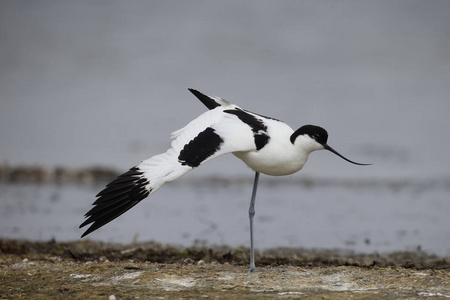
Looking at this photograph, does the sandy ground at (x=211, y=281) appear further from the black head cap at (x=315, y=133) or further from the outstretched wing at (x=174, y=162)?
the black head cap at (x=315, y=133)

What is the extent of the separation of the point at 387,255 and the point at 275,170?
2215 millimetres

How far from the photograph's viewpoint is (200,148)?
5.28 m

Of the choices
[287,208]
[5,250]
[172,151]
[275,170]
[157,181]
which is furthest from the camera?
[287,208]

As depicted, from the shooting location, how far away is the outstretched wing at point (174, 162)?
4918 millimetres

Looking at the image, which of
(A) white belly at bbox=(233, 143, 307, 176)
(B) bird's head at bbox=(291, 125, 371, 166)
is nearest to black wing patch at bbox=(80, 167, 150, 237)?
(A) white belly at bbox=(233, 143, 307, 176)

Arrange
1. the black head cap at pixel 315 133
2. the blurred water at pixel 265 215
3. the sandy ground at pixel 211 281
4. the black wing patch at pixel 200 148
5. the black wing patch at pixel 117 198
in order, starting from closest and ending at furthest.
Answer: the sandy ground at pixel 211 281 < the black wing patch at pixel 117 198 < the black wing patch at pixel 200 148 < the black head cap at pixel 315 133 < the blurred water at pixel 265 215

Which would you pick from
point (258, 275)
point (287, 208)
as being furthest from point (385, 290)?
point (287, 208)

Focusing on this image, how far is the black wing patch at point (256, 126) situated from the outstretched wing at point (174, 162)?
0.13ft

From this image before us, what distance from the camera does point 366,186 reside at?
11.4 meters

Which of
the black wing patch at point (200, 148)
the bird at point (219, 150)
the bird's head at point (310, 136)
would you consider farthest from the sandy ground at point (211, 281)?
the bird's head at point (310, 136)

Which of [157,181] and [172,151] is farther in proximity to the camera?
[172,151]

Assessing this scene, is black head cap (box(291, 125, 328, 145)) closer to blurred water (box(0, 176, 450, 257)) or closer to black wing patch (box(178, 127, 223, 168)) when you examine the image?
black wing patch (box(178, 127, 223, 168))

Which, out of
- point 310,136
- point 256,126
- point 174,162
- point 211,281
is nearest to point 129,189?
point 174,162

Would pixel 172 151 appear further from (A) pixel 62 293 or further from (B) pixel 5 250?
Result: (B) pixel 5 250
